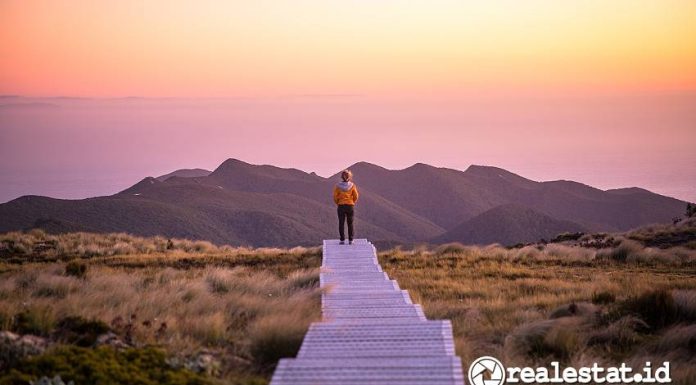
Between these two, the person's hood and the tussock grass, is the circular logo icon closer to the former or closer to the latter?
the tussock grass

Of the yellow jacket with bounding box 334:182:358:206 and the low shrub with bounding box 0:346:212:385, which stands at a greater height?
the yellow jacket with bounding box 334:182:358:206

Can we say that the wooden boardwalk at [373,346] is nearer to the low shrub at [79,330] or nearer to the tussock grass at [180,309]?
the tussock grass at [180,309]

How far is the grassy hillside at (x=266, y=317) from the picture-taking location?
795 centimetres

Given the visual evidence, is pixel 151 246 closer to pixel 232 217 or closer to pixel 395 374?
pixel 395 374

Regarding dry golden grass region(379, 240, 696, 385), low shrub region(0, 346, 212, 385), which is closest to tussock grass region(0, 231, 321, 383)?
low shrub region(0, 346, 212, 385)

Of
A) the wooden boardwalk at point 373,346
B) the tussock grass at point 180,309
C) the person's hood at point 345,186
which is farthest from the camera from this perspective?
the person's hood at point 345,186

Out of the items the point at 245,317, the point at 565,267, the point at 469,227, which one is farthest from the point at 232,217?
the point at 245,317

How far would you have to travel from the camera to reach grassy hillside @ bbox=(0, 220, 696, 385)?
795 cm

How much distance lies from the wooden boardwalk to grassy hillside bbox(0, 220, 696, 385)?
358 millimetres

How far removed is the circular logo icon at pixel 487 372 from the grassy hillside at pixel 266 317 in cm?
48

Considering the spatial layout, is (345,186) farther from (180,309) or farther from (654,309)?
(654,309)

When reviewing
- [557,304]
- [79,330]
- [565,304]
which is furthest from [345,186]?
[79,330]

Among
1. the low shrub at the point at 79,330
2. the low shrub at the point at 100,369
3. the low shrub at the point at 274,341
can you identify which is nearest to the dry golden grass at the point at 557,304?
the low shrub at the point at 274,341

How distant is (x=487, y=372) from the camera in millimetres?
8453
